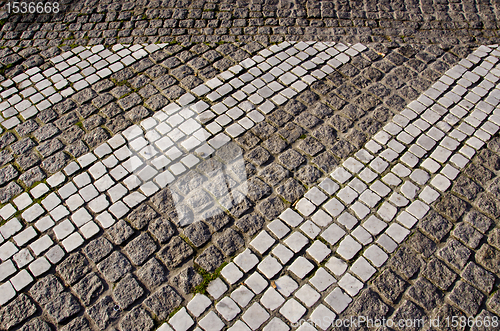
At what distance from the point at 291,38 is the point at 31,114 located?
3.84m

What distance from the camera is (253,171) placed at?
4141mm

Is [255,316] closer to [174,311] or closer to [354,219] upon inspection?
[174,311]

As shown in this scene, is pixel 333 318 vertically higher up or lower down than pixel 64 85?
lower down

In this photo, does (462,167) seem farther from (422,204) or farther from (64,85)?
(64,85)

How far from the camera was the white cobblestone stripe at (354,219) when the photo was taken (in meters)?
3.21

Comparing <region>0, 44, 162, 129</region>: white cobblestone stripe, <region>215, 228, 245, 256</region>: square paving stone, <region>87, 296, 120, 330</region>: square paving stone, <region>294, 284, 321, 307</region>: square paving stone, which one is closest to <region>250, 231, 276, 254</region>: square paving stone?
<region>215, 228, 245, 256</region>: square paving stone

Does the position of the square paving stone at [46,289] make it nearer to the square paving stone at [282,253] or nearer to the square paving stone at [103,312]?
the square paving stone at [103,312]

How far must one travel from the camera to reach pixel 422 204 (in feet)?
12.6

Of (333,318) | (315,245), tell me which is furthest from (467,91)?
(333,318)

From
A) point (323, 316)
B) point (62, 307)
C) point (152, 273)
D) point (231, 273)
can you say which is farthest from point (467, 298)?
point (62, 307)
